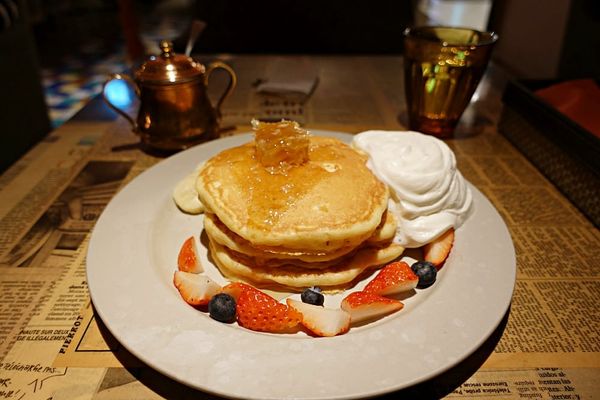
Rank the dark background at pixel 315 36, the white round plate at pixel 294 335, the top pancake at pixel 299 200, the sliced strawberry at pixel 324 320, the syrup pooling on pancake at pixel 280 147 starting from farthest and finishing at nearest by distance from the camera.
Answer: the dark background at pixel 315 36 < the syrup pooling on pancake at pixel 280 147 < the top pancake at pixel 299 200 < the sliced strawberry at pixel 324 320 < the white round plate at pixel 294 335

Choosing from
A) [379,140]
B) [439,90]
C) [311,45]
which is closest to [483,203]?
[379,140]

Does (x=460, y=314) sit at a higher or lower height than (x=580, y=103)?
lower

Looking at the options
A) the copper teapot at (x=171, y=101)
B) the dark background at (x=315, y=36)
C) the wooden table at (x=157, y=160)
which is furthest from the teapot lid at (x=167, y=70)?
the dark background at (x=315, y=36)

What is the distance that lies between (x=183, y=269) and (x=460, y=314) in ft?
1.95

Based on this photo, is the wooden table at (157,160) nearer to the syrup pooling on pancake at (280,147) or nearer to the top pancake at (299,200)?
the top pancake at (299,200)

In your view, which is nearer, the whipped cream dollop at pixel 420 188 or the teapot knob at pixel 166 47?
the whipped cream dollop at pixel 420 188

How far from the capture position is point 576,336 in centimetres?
86

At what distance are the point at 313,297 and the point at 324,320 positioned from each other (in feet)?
0.28

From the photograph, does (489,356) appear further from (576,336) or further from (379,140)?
(379,140)

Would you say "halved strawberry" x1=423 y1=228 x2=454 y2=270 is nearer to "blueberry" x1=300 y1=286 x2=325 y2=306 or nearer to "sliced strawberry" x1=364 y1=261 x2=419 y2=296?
"sliced strawberry" x1=364 y1=261 x2=419 y2=296

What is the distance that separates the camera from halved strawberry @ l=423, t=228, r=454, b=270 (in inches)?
39.7

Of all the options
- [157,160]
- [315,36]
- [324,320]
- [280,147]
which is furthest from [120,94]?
[315,36]

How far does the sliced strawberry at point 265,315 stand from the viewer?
0.82 meters

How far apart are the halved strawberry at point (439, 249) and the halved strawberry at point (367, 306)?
0.61ft
